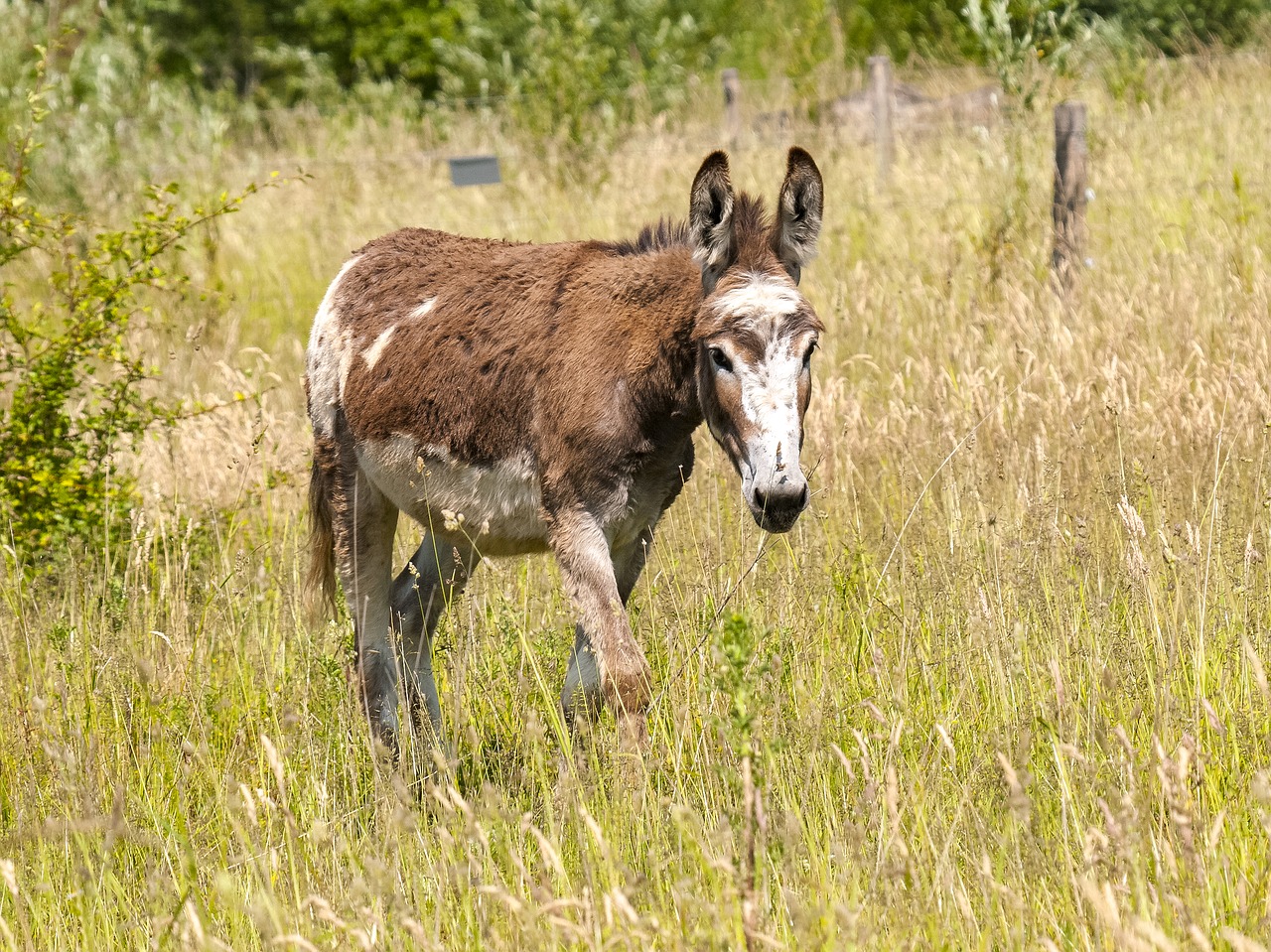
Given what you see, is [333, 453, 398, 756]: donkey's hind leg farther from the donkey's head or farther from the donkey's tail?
the donkey's head

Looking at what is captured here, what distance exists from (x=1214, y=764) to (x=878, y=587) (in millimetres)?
1404

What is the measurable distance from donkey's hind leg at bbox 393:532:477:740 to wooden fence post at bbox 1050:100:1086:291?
14.2 ft

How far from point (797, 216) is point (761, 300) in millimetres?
453

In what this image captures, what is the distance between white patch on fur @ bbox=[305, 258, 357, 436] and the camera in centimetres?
493

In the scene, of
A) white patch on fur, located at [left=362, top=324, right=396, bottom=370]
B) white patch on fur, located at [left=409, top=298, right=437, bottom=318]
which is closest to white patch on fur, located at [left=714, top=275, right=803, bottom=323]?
white patch on fur, located at [left=409, top=298, right=437, bottom=318]

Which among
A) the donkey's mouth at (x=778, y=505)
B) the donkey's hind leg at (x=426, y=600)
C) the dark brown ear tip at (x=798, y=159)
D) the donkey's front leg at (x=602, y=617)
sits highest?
the dark brown ear tip at (x=798, y=159)

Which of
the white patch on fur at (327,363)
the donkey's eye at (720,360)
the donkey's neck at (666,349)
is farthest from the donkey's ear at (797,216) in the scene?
the white patch on fur at (327,363)

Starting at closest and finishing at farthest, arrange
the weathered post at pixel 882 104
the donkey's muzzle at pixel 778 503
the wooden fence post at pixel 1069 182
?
the donkey's muzzle at pixel 778 503
the wooden fence post at pixel 1069 182
the weathered post at pixel 882 104

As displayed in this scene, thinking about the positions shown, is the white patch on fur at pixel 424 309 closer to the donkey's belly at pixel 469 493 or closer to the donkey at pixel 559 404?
the donkey at pixel 559 404

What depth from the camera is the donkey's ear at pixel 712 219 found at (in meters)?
3.77

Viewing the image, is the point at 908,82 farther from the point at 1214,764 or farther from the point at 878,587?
the point at 1214,764

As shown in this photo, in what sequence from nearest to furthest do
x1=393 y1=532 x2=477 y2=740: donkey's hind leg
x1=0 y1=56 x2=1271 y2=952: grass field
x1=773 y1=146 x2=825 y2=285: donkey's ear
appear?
x1=0 y1=56 x2=1271 y2=952: grass field < x1=773 y1=146 x2=825 y2=285: donkey's ear < x1=393 y1=532 x2=477 y2=740: donkey's hind leg

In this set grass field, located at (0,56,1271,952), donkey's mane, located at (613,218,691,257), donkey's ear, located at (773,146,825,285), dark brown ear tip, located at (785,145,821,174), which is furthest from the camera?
donkey's mane, located at (613,218,691,257)

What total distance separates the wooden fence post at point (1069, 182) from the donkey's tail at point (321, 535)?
A: 179 inches
